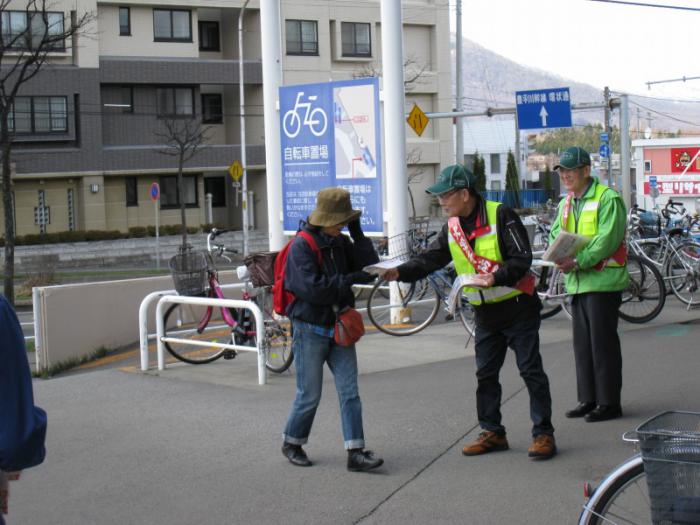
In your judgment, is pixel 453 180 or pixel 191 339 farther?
pixel 191 339

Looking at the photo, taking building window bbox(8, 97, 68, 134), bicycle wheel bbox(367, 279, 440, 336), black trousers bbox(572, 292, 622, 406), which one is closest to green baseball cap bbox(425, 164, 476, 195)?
black trousers bbox(572, 292, 622, 406)

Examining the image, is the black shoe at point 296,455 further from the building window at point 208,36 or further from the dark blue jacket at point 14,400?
the building window at point 208,36

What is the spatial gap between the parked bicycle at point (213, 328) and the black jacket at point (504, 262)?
2.97m

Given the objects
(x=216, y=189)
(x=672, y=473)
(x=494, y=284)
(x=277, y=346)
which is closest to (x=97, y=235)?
(x=216, y=189)

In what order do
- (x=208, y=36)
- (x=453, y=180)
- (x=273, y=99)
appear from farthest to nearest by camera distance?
(x=208, y=36) < (x=273, y=99) < (x=453, y=180)

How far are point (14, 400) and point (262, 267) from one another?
6.42m

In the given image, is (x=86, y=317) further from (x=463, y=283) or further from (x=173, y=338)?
(x=463, y=283)

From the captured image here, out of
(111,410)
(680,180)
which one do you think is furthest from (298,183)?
(680,180)

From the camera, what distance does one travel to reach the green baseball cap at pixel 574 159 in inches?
291

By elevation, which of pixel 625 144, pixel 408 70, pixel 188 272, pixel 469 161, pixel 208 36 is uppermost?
pixel 208 36

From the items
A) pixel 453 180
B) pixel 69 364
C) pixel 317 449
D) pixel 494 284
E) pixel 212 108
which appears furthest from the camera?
pixel 212 108

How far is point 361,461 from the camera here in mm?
6547

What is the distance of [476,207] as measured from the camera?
21.5ft

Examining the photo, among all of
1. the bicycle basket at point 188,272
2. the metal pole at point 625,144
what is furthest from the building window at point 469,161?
the bicycle basket at point 188,272
